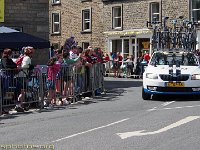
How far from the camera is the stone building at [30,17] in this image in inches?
1008

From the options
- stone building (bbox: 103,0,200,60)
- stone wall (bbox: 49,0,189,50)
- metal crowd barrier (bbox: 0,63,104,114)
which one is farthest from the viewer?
stone wall (bbox: 49,0,189,50)

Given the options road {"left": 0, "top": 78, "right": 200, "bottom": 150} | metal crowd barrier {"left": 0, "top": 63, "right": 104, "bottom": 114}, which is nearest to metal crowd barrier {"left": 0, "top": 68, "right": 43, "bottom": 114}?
metal crowd barrier {"left": 0, "top": 63, "right": 104, "bottom": 114}

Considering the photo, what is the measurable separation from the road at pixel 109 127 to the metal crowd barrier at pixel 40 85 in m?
0.56

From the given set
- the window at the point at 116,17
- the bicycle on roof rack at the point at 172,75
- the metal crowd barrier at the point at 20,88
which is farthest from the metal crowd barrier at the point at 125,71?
the metal crowd barrier at the point at 20,88

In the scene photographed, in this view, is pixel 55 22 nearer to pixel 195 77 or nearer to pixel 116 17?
pixel 116 17

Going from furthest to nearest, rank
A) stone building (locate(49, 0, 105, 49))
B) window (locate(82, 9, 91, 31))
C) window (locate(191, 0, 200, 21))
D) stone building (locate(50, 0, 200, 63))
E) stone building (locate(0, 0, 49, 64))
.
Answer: window (locate(82, 9, 91, 31)) → stone building (locate(49, 0, 105, 49)) → stone building (locate(50, 0, 200, 63)) → window (locate(191, 0, 200, 21)) → stone building (locate(0, 0, 49, 64))

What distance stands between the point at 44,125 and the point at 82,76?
6239 millimetres

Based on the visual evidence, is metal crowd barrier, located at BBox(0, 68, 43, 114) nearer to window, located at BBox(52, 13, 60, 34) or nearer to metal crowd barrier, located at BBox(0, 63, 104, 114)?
metal crowd barrier, located at BBox(0, 63, 104, 114)

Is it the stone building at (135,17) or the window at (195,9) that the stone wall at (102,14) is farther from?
the window at (195,9)

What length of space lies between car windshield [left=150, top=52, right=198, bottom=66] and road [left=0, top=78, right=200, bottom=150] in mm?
1913

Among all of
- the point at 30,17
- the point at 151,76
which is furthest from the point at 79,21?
the point at 151,76

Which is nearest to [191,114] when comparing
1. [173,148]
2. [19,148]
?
[173,148]

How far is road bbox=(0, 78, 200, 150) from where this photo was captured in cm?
931

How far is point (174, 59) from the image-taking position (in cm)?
1789
